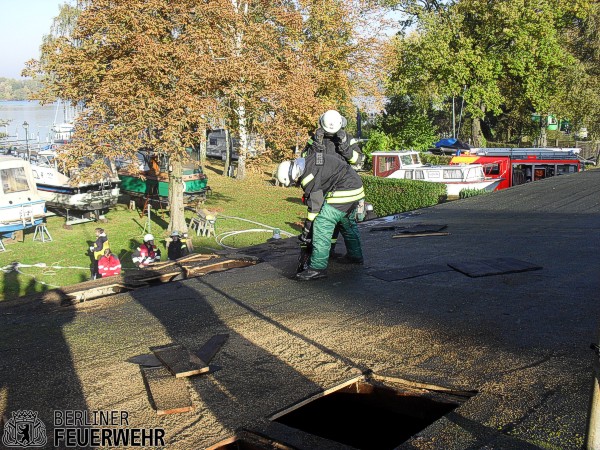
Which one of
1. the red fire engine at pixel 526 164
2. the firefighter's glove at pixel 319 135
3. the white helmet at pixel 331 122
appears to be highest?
the white helmet at pixel 331 122

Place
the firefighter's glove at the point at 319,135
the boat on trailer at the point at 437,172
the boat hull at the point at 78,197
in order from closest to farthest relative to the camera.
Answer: the firefighter's glove at the point at 319,135 < the boat hull at the point at 78,197 < the boat on trailer at the point at 437,172

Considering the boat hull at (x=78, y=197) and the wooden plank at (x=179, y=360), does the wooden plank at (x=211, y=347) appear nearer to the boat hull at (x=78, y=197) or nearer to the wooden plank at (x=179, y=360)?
the wooden plank at (x=179, y=360)

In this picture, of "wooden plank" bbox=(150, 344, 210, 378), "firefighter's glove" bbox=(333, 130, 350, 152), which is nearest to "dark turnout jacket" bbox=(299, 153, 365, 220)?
"firefighter's glove" bbox=(333, 130, 350, 152)

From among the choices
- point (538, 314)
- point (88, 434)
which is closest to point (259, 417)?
point (88, 434)

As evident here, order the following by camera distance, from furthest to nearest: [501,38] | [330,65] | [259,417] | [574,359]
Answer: [501,38]
[330,65]
[574,359]
[259,417]

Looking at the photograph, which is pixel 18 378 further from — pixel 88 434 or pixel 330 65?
pixel 330 65

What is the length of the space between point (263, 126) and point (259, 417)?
16764 mm

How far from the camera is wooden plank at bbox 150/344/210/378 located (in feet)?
13.4

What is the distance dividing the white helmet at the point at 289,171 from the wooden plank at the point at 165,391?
2937mm

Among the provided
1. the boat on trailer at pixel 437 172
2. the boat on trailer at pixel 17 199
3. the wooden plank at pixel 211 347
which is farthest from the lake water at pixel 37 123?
the wooden plank at pixel 211 347

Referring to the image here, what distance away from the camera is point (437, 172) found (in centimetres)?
2489

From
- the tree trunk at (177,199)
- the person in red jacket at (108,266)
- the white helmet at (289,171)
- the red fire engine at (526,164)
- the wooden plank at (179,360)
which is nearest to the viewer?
the wooden plank at (179,360)

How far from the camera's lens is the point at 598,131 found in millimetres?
35969

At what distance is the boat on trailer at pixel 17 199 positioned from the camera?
19672mm
